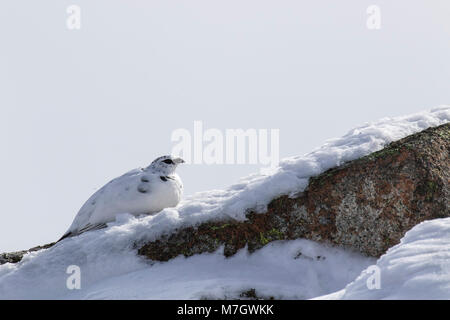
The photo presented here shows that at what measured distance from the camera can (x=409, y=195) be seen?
6.42 metres

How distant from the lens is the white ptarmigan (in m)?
7.16

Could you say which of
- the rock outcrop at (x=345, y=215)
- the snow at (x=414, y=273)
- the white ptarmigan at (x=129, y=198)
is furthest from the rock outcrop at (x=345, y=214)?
the snow at (x=414, y=273)

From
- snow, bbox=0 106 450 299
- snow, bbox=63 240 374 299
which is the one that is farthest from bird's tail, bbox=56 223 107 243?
snow, bbox=63 240 374 299

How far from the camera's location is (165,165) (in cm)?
773

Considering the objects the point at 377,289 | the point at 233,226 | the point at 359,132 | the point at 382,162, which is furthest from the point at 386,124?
the point at 377,289

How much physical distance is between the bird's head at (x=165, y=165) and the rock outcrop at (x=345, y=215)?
4.64ft

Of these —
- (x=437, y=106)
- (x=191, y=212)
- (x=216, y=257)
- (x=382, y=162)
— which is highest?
(x=437, y=106)

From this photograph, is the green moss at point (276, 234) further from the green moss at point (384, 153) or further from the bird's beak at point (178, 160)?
the bird's beak at point (178, 160)

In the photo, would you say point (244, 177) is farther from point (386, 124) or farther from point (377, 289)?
point (377, 289)

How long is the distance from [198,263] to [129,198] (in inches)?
56.9

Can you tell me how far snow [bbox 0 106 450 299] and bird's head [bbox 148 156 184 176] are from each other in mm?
763

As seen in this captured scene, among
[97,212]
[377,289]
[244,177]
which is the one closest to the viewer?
[377,289]

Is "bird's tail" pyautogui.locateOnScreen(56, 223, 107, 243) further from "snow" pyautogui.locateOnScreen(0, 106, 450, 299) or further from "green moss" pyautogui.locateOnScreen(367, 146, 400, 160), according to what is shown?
"green moss" pyautogui.locateOnScreen(367, 146, 400, 160)
